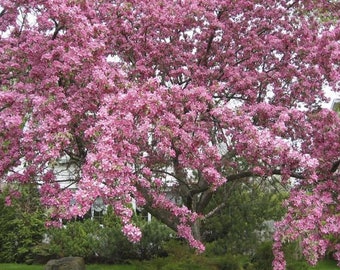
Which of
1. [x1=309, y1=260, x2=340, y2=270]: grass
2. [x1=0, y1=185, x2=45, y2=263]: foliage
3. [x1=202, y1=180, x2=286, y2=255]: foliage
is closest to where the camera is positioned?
[x1=202, y1=180, x2=286, y2=255]: foliage

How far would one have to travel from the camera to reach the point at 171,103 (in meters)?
7.99

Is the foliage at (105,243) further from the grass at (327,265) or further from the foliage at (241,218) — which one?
the grass at (327,265)

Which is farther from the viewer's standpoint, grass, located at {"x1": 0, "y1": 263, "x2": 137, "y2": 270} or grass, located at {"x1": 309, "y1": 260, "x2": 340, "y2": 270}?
grass, located at {"x1": 0, "y1": 263, "x2": 137, "y2": 270}

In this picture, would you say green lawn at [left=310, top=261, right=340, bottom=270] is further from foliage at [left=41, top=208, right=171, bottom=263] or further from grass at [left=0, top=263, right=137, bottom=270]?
grass at [left=0, top=263, right=137, bottom=270]

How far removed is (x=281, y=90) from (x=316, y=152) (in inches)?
82.4

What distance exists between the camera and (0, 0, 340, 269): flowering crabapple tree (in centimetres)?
697

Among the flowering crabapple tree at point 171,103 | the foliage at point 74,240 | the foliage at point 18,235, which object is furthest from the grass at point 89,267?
the flowering crabapple tree at point 171,103

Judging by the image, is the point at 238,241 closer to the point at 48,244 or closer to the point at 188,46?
the point at 188,46

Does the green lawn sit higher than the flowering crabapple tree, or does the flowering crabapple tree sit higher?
the flowering crabapple tree

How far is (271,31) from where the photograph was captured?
35.5ft

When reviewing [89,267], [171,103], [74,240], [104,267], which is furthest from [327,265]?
[171,103]

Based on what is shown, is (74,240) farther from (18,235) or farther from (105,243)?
(18,235)

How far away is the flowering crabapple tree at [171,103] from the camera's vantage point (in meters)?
6.97

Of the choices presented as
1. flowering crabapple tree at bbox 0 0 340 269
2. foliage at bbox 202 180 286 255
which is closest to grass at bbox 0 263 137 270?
foliage at bbox 202 180 286 255
